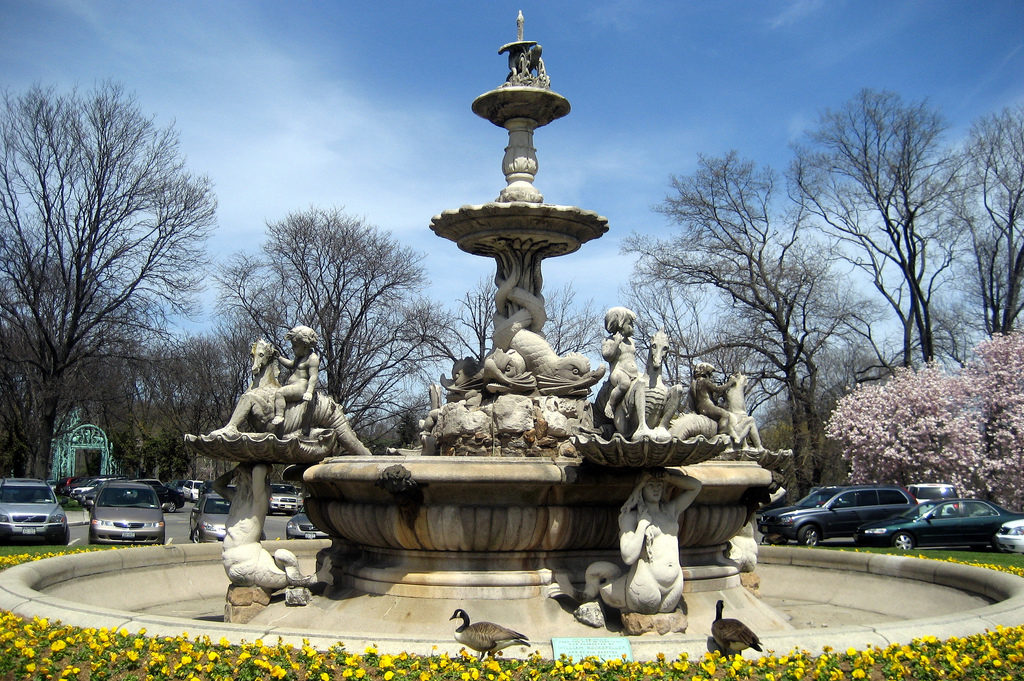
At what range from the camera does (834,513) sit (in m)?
21.9

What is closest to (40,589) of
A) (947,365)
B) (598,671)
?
(598,671)

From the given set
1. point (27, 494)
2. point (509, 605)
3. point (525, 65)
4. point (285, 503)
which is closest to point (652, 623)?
point (509, 605)

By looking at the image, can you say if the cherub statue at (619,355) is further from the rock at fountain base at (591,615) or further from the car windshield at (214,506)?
the car windshield at (214,506)

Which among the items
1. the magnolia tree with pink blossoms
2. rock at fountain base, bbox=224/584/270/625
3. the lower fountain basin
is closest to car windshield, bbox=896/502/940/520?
the magnolia tree with pink blossoms

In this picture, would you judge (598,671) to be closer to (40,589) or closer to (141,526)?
(40,589)

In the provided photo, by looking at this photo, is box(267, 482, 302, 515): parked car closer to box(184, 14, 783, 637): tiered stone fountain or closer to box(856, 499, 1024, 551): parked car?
box(856, 499, 1024, 551): parked car

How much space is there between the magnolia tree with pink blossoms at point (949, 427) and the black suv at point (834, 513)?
8.64 metres

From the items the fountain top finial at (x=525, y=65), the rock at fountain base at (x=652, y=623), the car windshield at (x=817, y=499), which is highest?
the fountain top finial at (x=525, y=65)

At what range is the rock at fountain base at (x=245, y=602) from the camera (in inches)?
297

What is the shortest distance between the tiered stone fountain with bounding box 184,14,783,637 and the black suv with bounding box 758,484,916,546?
1327 centimetres

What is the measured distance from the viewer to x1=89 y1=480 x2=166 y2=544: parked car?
19281 millimetres

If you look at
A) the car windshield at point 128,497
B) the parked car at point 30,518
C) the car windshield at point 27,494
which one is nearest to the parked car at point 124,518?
the car windshield at point 128,497

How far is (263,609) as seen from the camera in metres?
7.64

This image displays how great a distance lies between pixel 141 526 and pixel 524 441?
14.0 metres
